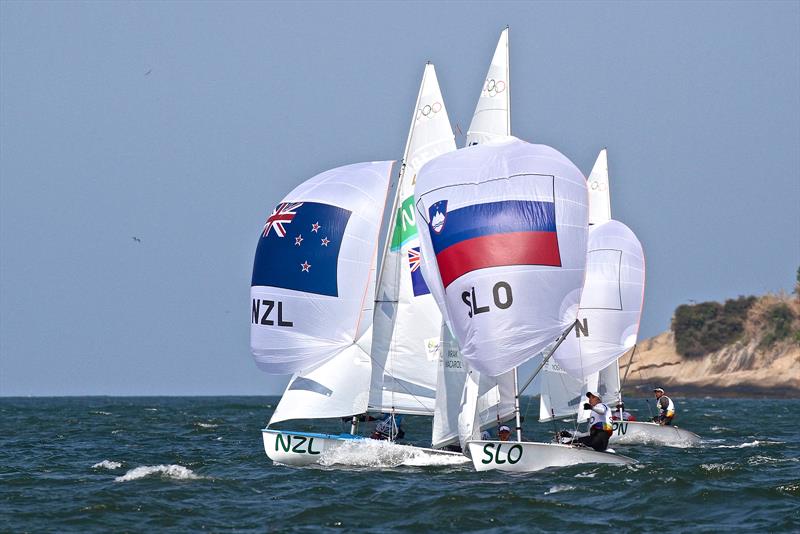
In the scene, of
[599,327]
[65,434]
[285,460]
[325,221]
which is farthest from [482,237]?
[65,434]

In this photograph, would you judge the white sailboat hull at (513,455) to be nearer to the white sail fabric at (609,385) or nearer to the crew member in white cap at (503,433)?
the crew member in white cap at (503,433)

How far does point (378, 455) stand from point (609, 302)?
1379 cm

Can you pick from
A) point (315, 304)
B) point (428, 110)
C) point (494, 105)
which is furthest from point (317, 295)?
point (494, 105)

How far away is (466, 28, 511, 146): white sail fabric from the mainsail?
4299mm

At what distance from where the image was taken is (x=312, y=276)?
30812mm

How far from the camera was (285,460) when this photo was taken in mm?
31359

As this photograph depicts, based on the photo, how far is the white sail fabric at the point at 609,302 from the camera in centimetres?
4144

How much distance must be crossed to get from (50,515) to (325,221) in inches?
408

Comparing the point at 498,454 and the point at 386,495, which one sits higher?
the point at 498,454

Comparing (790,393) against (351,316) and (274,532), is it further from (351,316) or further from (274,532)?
(274,532)

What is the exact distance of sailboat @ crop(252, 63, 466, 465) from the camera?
31.0 m

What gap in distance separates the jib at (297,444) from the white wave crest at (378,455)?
402 millimetres

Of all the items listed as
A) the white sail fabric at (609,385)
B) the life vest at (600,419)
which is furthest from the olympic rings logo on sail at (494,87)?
the white sail fabric at (609,385)

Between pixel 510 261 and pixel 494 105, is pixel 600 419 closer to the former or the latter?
pixel 510 261
